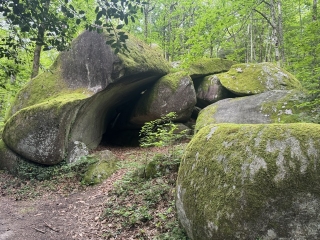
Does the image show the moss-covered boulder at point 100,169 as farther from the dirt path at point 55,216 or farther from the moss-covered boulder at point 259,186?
the moss-covered boulder at point 259,186

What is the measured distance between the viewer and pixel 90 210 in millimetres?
6195

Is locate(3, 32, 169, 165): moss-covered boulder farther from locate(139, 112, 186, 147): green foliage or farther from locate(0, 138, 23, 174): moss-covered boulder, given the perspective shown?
locate(139, 112, 186, 147): green foliage

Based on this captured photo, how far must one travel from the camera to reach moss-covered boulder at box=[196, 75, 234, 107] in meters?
12.6

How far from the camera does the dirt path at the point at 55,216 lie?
5.08m

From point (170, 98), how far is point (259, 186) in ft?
32.1

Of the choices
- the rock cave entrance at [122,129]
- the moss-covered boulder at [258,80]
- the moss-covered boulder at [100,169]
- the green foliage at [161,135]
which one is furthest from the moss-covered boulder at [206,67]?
the moss-covered boulder at [100,169]

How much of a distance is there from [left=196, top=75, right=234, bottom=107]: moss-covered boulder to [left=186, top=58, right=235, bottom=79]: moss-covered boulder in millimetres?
472

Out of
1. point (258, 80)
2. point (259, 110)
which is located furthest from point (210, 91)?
point (259, 110)

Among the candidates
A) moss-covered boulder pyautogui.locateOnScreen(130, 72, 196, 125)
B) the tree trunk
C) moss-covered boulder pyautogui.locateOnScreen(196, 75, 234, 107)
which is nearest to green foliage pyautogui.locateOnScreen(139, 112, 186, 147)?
moss-covered boulder pyautogui.locateOnScreen(130, 72, 196, 125)

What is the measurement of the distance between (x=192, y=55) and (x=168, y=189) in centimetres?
878

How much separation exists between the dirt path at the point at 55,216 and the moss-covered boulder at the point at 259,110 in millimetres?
4306

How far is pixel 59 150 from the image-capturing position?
8867mm

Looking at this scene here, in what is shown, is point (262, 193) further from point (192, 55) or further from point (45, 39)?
point (192, 55)

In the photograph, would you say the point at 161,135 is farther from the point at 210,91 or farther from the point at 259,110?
the point at 210,91
